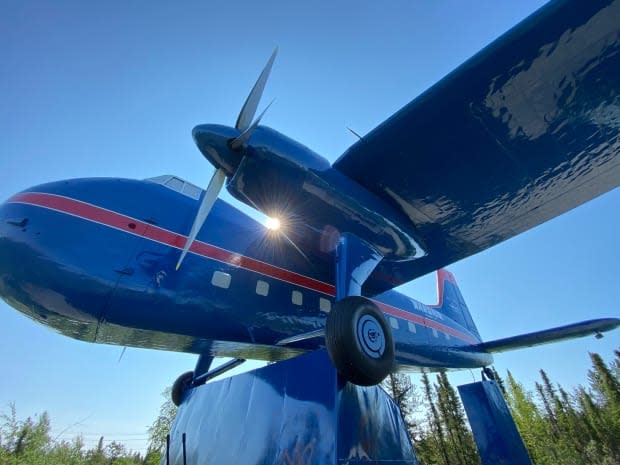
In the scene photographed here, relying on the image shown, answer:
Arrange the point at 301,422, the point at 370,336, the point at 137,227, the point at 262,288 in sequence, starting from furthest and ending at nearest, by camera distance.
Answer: the point at 262,288 → the point at 137,227 → the point at 370,336 → the point at 301,422

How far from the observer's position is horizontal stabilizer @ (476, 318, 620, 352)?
6.87 m

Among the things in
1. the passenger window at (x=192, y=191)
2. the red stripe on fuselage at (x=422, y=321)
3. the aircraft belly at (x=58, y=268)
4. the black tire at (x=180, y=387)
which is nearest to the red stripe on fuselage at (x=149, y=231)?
the aircraft belly at (x=58, y=268)

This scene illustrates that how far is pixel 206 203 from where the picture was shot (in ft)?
14.3

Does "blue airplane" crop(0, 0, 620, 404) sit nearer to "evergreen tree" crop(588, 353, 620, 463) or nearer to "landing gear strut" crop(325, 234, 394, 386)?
"landing gear strut" crop(325, 234, 394, 386)

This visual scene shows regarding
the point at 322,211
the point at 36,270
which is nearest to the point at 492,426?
the point at 322,211

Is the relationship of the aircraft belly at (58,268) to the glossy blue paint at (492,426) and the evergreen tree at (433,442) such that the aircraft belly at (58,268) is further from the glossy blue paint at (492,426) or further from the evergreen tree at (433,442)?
the evergreen tree at (433,442)

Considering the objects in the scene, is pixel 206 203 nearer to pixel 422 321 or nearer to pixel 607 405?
pixel 422 321

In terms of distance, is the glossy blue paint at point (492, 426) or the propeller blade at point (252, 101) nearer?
the propeller blade at point (252, 101)

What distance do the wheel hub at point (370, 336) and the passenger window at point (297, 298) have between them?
1728 mm

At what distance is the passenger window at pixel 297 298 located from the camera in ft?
17.6

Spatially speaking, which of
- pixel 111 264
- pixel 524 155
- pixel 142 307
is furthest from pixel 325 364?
pixel 524 155

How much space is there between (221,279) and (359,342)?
218 centimetres

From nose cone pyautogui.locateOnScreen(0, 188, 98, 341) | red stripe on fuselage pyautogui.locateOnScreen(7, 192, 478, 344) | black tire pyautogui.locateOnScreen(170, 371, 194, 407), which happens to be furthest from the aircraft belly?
black tire pyautogui.locateOnScreen(170, 371, 194, 407)

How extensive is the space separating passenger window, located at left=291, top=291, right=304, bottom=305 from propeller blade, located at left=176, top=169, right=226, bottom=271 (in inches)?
75.1
